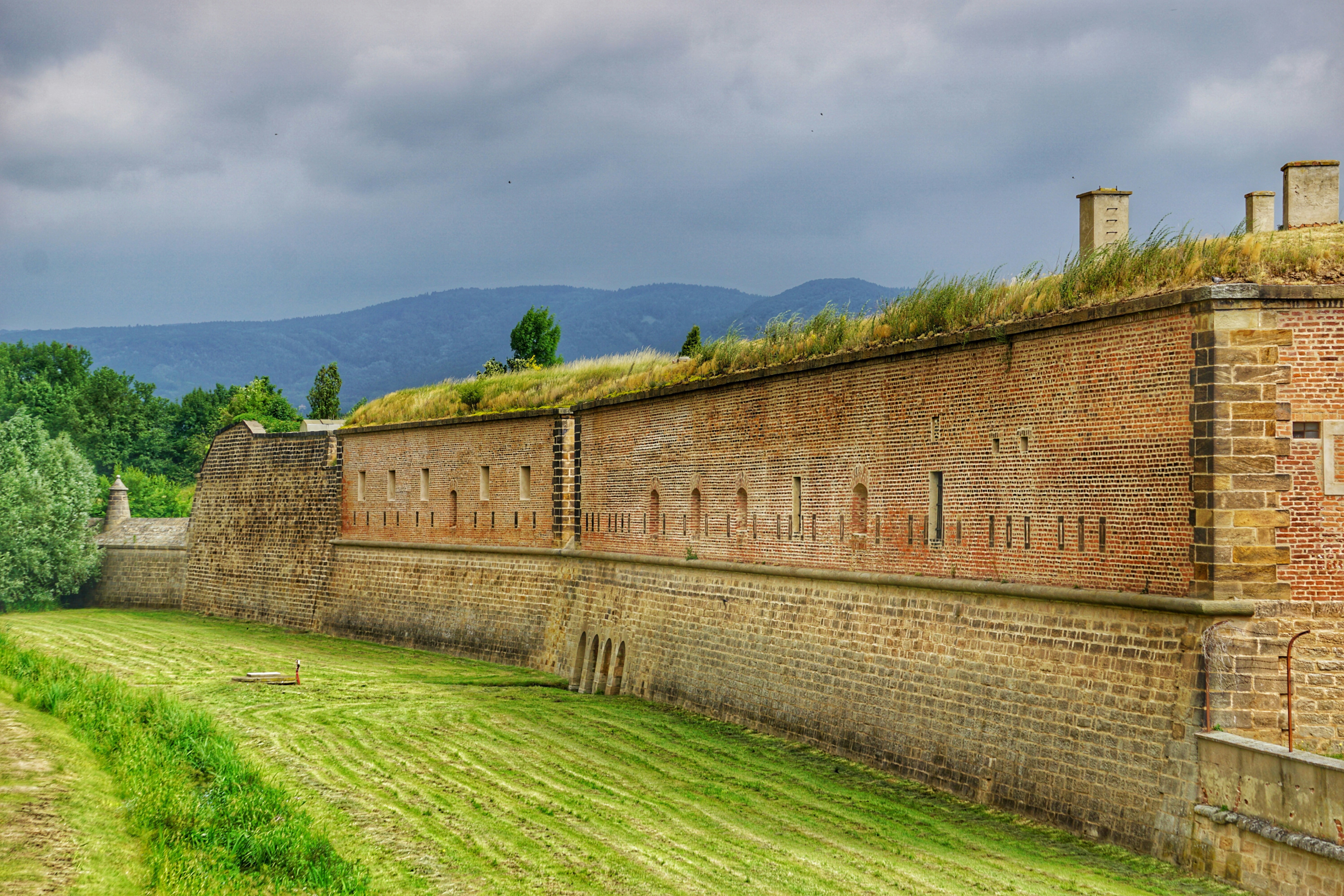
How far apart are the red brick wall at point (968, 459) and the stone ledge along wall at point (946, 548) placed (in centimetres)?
4

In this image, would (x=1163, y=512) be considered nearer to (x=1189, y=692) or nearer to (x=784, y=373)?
(x=1189, y=692)

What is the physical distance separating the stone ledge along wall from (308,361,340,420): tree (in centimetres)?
2952

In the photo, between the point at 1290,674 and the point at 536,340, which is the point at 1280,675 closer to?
the point at 1290,674

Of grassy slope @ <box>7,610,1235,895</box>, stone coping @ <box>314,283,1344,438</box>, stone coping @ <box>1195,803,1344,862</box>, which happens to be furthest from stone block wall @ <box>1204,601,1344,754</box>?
stone coping @ <box>314,283,1344,438</box>

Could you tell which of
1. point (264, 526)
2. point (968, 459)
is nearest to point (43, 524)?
point (264, 526)

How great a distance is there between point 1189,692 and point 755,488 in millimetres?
8885

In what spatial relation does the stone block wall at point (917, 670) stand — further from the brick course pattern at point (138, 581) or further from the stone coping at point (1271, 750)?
the brick course pattern at point (138, 581)

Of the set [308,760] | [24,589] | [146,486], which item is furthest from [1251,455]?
[146,486]

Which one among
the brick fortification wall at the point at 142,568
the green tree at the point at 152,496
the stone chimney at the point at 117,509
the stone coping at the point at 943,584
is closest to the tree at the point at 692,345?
the stone coping at the point at 943,584

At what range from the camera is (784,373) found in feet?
63.4

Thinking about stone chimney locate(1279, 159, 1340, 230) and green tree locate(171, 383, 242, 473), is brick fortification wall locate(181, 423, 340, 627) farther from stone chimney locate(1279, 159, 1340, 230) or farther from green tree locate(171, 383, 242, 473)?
green tree locate(171, 383, 242, 473)

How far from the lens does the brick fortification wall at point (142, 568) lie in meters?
40.2

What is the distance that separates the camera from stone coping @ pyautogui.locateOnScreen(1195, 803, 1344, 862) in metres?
10.4

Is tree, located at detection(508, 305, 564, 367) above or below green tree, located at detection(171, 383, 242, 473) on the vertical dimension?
above
